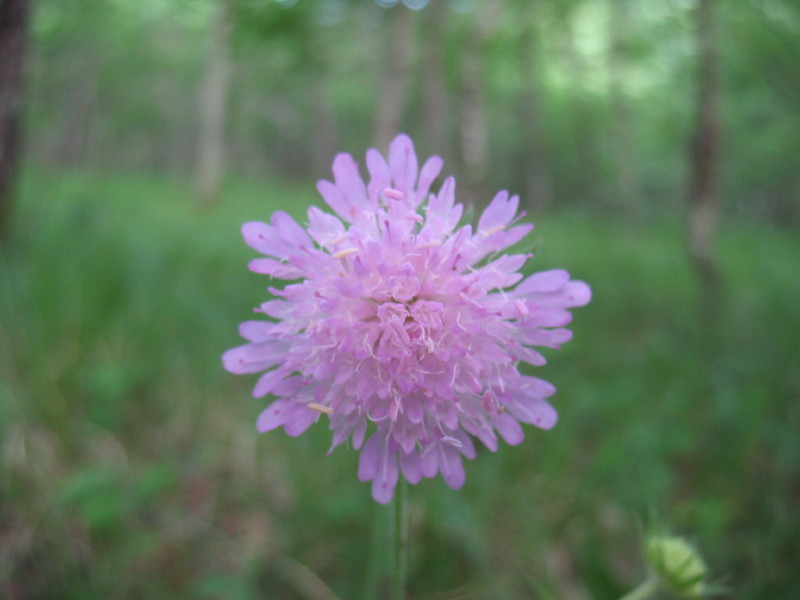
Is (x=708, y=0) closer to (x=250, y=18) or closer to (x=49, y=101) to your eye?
(x=250, y=18)

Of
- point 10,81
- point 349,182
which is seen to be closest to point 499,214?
point 349,182

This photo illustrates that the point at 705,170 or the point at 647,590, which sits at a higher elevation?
the point at 705,170

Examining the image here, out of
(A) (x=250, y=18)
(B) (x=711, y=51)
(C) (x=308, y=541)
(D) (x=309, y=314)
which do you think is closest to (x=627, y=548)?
(C) (x=308, y=541)

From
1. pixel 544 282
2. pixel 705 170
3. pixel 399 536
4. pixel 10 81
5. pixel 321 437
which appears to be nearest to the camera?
pixel 399 536

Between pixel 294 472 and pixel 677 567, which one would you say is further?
pixel 294 472

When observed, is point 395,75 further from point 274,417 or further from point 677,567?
point 677,567

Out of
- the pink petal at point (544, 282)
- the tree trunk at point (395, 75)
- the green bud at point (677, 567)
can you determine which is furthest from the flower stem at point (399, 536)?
the tree trunk at point (395, 75)

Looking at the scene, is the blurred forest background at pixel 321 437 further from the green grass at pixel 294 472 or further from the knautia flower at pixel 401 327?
the knautia flower at pixel 401 327

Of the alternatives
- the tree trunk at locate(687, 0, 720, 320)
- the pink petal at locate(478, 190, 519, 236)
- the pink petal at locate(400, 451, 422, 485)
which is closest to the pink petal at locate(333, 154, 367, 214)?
the pink petal at locate(478, 190, 519, 236)
